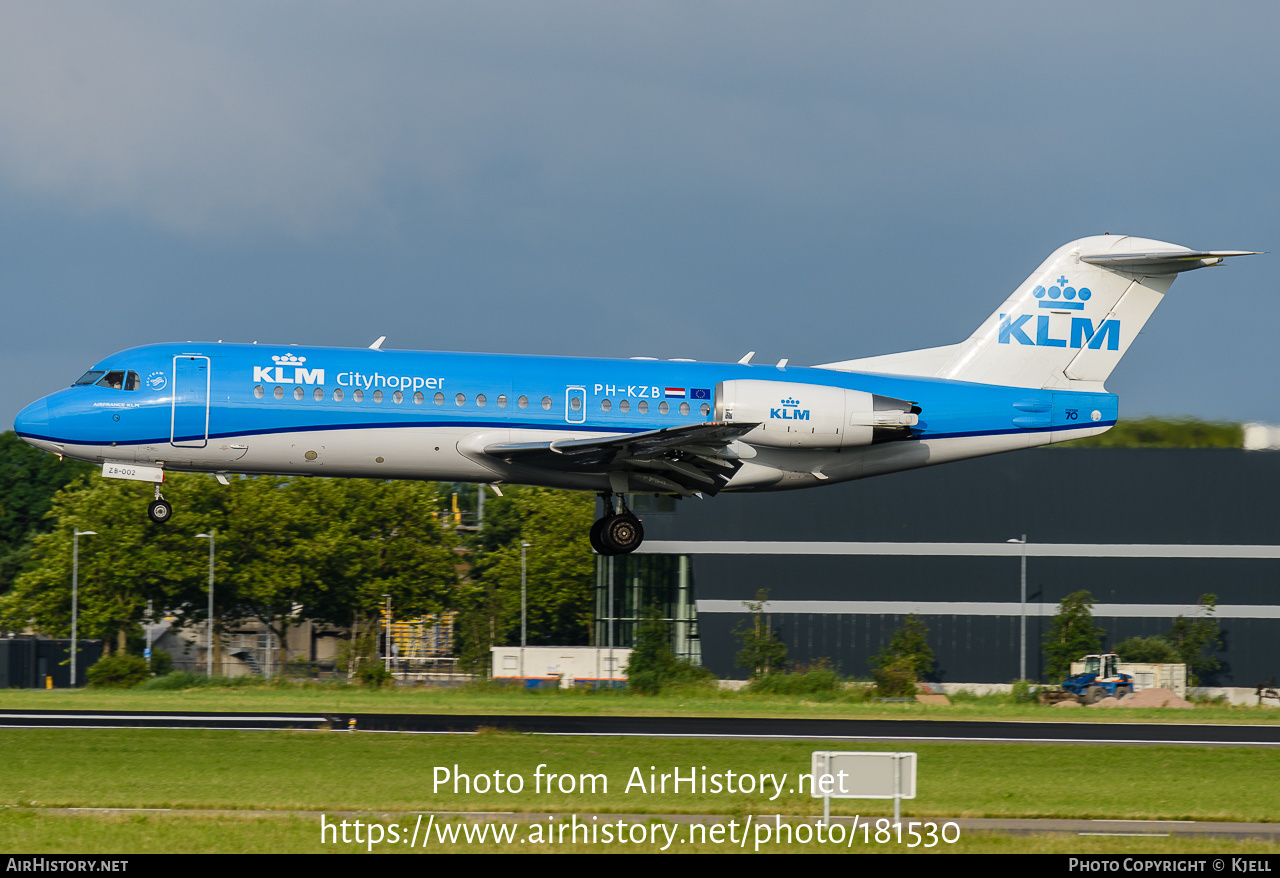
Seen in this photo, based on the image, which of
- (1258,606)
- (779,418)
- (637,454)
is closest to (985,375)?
(779,418)

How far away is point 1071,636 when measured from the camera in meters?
53.2

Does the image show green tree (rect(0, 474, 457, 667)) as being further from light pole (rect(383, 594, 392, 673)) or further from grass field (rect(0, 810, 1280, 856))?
grass field (rect(0, 810, 1280, 856))

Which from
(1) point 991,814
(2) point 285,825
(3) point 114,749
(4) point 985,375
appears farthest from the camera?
(4) point 985,375

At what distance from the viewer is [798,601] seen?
55812 millimetres

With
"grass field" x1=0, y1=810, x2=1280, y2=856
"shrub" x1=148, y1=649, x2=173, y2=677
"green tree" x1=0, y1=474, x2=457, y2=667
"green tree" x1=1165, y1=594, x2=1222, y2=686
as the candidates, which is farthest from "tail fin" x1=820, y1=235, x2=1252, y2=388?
"green tree" x1=0, y1=474, x2=457, y2=667

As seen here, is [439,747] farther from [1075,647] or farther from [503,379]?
[1075,647]

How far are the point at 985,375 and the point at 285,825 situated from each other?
1935 centimetres

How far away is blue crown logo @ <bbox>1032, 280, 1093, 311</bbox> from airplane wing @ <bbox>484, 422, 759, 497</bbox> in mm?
7977

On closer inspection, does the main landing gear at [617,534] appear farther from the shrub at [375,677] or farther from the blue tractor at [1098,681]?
the blue tractor at [1098,681]

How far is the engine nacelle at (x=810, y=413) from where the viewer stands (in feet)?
82.5

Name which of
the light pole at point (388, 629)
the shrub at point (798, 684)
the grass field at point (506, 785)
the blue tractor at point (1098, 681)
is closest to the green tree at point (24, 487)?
the light pole at point (388, 629)

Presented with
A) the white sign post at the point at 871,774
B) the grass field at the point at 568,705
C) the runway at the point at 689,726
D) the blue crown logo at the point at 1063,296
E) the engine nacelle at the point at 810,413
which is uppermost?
the blue crown logo at the point at 1063,296

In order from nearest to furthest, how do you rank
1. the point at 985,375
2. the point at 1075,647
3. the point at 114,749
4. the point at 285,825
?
the point at 285,825
the point at 114,749
the point at 985,375
the point at 1075,647

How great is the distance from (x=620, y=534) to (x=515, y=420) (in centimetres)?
342
